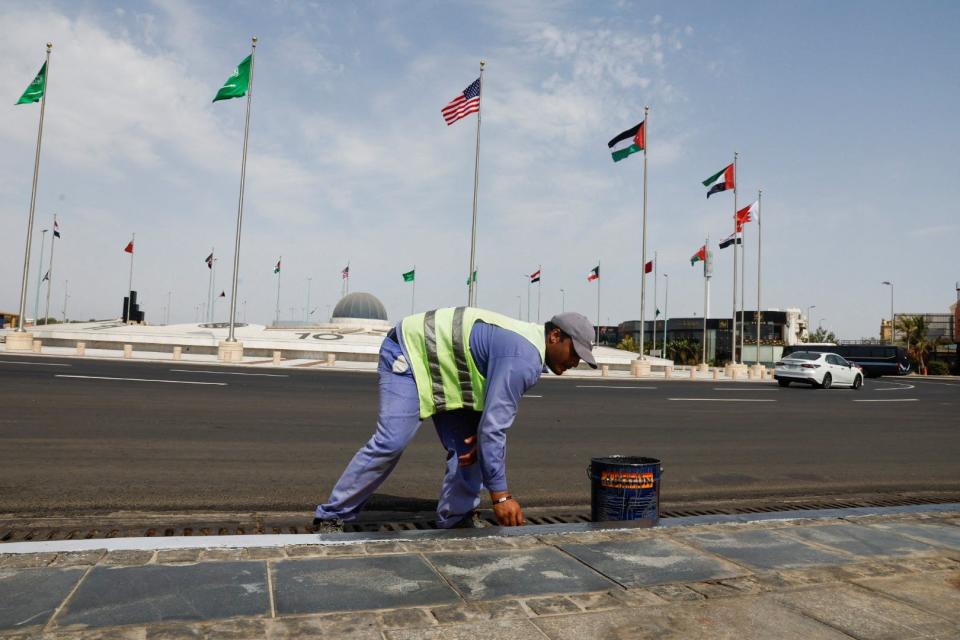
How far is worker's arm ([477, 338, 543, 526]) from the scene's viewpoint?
3.59 metres

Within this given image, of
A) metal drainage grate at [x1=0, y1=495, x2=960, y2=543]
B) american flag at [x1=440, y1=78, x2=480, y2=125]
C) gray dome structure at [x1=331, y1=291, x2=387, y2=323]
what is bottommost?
metal drainage grate at [x1=0, y1=495, x2=960, y2=543]

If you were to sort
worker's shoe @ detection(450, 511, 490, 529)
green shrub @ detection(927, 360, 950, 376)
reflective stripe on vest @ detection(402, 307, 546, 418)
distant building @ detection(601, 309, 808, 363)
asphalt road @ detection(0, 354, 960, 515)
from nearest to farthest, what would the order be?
reflective stripe on vest @ detection(402, 307, 546, 418) < worker's shoe @ detection(450, 511, 490, 529) < asphalt road @ detection(0, 354, 960, 515) < green shrub @ detection(927, 360, 950, 376) < distant building @ detection(601, 309, 808, 363)

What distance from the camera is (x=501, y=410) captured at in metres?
3.60

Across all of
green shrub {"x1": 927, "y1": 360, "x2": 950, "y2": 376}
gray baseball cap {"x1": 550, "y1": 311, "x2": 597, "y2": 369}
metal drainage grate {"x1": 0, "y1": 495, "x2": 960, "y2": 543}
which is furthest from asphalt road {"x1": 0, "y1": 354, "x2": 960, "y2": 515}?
green shrub {"x1": 927, "y1": 360, "x2": 950, "y2": 376}

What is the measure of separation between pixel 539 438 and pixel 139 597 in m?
6.51

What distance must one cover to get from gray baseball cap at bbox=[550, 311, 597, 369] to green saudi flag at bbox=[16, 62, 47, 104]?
100 ft

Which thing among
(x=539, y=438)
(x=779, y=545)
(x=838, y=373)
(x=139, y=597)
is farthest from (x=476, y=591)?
(x=838, y=373)

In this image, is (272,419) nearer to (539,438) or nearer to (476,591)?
(539,438)

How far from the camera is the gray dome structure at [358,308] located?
2906 inches

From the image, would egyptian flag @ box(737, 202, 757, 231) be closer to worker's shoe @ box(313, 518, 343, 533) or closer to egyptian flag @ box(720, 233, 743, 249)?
egyptian flag @ box(720, 233, 743, 249)

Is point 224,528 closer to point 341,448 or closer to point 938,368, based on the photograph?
point 341,448

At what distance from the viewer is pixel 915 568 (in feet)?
11.7

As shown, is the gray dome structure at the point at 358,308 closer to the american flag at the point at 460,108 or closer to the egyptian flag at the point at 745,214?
the egyptian flag at the point at 745,214

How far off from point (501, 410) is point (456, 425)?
68cm
